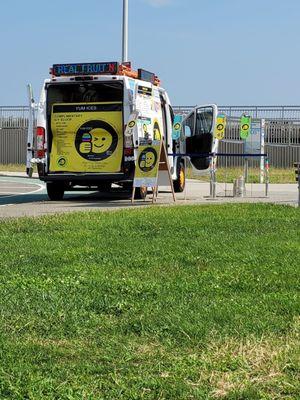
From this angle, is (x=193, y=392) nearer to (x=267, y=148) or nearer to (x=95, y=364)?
(x=95, y=364)

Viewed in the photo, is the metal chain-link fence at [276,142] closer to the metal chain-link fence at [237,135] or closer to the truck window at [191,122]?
the metal chain-link fence at [237,135]

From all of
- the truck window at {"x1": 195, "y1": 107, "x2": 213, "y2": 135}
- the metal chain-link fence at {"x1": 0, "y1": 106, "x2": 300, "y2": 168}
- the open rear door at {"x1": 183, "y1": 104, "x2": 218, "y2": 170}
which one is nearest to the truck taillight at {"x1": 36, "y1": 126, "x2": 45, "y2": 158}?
the open rear door at {"x1": 183, "y1": 104, "x2": 218, "y2": 170}

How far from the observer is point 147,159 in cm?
1507

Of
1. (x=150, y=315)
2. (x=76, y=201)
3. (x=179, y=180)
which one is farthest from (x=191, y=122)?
(x=150, y=315)

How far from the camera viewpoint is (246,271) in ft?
21.1

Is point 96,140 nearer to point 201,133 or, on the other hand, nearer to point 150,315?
point 201,133

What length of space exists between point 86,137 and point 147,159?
169 cm

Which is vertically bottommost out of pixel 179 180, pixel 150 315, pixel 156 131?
pixel 150 315

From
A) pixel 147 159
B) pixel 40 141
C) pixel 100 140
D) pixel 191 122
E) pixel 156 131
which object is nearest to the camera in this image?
pixel 147 159

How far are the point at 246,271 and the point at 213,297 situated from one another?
0.99 m

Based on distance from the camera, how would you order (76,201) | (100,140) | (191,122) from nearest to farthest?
1. (100,140)
2. (76,201)
3. (191,122)

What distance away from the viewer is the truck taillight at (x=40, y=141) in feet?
51.3

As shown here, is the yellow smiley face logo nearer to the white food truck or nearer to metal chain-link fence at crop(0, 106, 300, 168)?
the white food truck

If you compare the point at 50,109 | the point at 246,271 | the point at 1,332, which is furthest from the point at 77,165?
the point at 1,332
